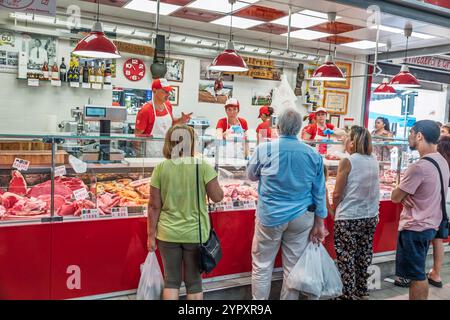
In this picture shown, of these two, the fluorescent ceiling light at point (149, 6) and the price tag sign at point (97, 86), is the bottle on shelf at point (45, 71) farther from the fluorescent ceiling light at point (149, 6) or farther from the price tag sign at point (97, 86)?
the fluorescent ceiling light at point (149, 6)

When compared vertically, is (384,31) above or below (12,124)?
above

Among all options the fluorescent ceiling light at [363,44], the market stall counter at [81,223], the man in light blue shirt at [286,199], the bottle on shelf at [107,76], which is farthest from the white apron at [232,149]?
the fluorescent ceiling light at [363,44]

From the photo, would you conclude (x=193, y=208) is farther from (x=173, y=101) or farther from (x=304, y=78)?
(x=304, y=78)

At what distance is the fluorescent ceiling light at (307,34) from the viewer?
8750 mm

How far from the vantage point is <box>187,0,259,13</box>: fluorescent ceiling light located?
676cm

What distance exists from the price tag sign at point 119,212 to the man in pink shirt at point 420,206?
88.8 inches

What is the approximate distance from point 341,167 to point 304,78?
7.45m

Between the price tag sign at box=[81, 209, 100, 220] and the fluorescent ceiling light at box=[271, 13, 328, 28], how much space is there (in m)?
5.57

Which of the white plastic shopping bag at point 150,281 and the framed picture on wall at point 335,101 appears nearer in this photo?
the white plastic shopping bag at point 150,281

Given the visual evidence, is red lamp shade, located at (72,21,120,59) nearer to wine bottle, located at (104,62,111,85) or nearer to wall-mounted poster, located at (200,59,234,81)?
wine bottle, located at (104,62,111,85)

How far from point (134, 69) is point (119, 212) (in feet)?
19.2

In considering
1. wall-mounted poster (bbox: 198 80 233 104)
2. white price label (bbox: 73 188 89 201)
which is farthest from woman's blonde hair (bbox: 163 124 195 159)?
wall-mounted poster (bbox: 198 80 233 104)

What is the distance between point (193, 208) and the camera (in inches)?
116
